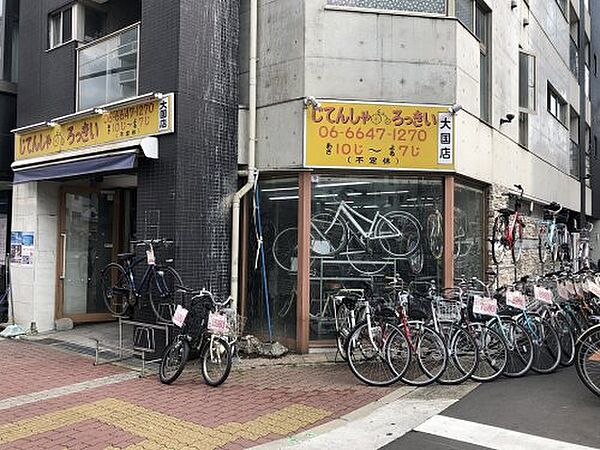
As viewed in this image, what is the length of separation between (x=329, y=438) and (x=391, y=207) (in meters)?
4.36

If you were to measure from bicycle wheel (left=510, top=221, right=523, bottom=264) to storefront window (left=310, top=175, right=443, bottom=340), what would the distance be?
2.73 metres

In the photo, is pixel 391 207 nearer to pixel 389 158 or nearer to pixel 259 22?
pixel 389 158

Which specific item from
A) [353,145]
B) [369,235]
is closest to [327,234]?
[369,235]

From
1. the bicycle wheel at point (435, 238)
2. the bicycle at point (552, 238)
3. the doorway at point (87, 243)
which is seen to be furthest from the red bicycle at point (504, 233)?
the doorway at point (87, 243)

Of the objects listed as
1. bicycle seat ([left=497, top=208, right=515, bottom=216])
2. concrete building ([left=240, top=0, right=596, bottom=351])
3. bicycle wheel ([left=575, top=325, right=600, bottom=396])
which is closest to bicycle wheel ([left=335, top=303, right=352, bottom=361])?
concrete building ([left=240, top=0, right=596, bottom=351])

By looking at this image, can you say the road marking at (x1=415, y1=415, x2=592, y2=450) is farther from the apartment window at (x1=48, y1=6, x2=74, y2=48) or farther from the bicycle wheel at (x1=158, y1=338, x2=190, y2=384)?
the apartment window at (x1=48, y1=6, x2=74, y2=48)

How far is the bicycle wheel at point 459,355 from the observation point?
670 cm

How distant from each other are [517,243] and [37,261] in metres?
9.28

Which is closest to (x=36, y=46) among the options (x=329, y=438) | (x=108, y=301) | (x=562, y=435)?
(x=108, y=301)

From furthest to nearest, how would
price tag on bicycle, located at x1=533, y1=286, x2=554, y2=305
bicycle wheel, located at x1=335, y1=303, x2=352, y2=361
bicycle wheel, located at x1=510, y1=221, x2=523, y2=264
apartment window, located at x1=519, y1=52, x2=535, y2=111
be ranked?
1. apartment window, located at x1=519, y1=52, x2=535, y2=111
2. bicycle wheel, located at x1=510, y1=221, x2=523, y2=264
3. price tag on bicycle, located at x1=533, y1=286, x2=554, y2=305
4. bicycle wheel, located at x1=335, y1=303, x2=352, y2=361

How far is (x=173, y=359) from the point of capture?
707 centimetres

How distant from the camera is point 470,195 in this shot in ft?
31.4

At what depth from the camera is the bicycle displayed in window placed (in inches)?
336

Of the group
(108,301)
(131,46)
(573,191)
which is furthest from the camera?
A: (573,191)
